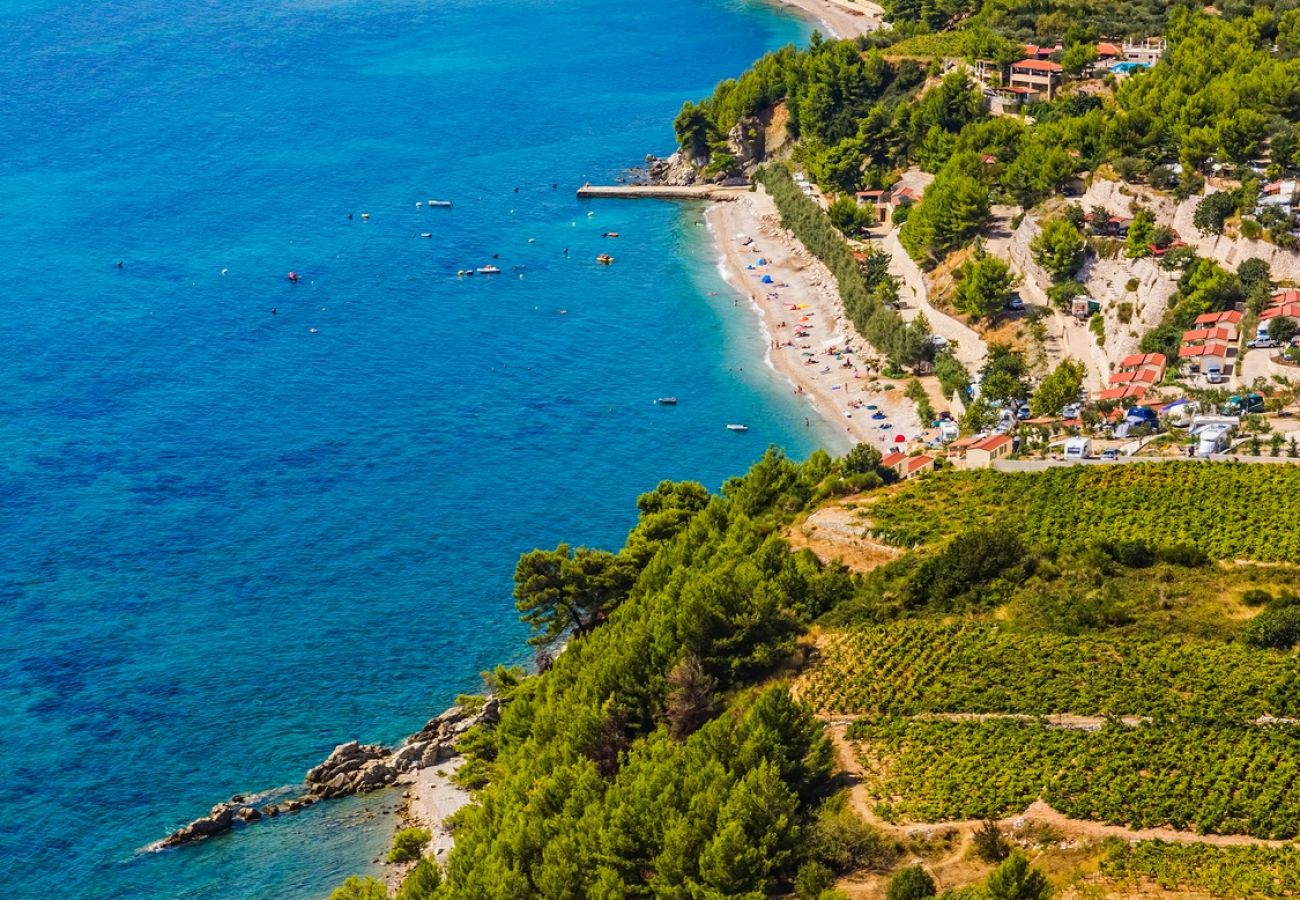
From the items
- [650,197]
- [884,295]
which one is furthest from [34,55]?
[884,295]

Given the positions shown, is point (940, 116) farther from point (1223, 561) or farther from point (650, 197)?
point (1223, 561)

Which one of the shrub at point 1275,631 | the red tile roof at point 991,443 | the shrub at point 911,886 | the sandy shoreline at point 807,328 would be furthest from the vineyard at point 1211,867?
the sandy shoreline at point 807,328

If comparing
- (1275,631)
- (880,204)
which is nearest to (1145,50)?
(880,204)

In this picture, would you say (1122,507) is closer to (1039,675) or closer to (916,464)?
(1039,675)

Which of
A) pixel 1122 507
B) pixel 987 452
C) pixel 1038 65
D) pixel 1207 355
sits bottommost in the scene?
pixel 987 452

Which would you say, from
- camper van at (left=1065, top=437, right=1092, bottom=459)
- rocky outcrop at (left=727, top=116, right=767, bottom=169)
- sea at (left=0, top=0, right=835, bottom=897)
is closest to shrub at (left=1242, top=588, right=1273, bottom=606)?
camper van at (left=1065, top=437, right=1092, bottom=459)

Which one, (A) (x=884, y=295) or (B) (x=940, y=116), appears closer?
(A) (x=884, y=295)
